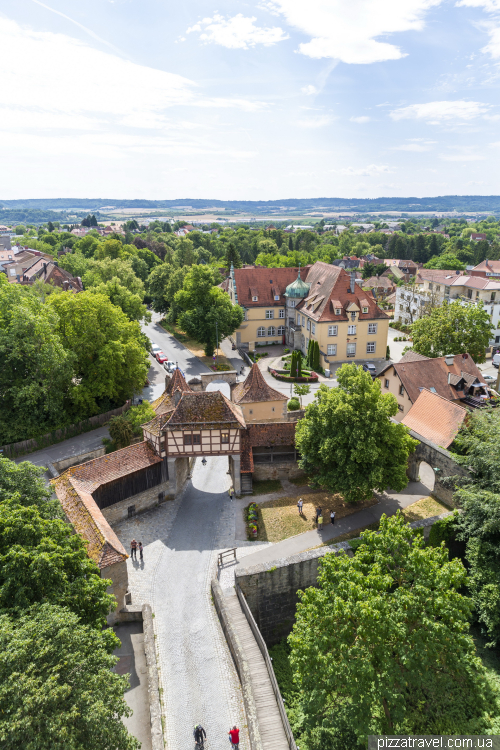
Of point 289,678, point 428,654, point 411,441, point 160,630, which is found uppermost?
point 411,441

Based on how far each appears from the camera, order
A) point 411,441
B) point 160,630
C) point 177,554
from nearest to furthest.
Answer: point 160,630, point 177,554, point 411,441

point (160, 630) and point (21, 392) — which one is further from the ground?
point (21, 392)

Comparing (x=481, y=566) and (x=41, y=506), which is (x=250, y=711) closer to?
(x=41, y=506)

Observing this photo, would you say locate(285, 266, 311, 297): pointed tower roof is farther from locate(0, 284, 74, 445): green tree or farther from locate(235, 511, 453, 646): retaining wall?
locate(235, 511, 453, 646): retaining wall

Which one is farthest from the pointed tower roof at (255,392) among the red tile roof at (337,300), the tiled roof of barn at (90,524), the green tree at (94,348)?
the red tile roof at (337,300)

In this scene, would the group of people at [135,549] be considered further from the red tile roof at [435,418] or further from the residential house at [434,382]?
the residential house at [434,382]

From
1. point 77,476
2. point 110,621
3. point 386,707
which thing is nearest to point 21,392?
point 77,476

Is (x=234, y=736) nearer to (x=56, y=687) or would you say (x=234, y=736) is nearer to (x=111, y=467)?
(x=56, y=687)
